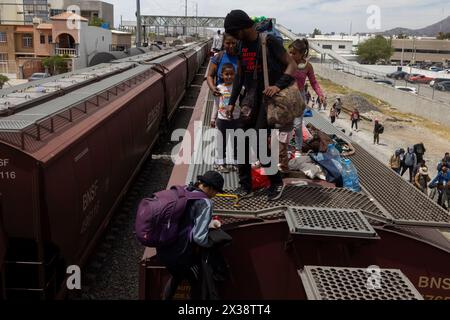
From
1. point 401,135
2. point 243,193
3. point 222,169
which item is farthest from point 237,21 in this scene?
point 401,135

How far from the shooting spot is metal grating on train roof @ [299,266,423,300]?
2809 mm

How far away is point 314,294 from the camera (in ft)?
9.29

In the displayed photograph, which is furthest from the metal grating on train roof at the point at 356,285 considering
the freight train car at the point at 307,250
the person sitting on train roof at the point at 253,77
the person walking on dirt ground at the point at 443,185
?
the person walking on dirt ground at the point at 443,185

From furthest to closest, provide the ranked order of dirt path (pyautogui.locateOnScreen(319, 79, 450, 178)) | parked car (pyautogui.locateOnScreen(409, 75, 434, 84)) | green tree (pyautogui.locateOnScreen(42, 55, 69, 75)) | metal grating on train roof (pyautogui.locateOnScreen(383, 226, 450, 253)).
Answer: parked car (pyautogui.locateOnScreen(409, 75, 434, 84)) < green tree (pyautogui.locateOnScreen(42, 55, 69, 75)) < dirt path (pyautogui.locateOnScreen(319, 79, 450, 178)) < metal grating on train roof (pyautogui.locateOnScreen(383, 226, 450, 253))

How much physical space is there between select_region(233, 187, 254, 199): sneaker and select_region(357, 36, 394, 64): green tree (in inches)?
3651

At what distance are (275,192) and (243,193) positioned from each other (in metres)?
0.35

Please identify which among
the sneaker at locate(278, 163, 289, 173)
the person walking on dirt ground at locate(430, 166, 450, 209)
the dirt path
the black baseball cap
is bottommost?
the dirt path

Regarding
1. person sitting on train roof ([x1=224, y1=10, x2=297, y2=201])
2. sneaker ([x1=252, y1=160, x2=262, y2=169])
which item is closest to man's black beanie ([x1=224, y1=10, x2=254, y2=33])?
person sitting on train roof ([x1=224, y1=10, x2=297, y2=201])

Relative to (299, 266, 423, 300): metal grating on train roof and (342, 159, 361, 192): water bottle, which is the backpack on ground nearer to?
(342, 159, 361, 192): water bottle

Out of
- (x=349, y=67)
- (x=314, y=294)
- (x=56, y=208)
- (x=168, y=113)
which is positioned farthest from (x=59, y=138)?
(x=349, y=67)

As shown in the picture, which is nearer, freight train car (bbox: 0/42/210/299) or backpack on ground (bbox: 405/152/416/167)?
freight train car (bbox: 0/42/210/299)

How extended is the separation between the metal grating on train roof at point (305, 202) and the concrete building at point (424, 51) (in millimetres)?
105093

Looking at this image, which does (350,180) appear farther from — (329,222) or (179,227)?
(179,227)

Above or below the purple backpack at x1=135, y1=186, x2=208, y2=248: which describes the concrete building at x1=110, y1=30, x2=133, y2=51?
above
